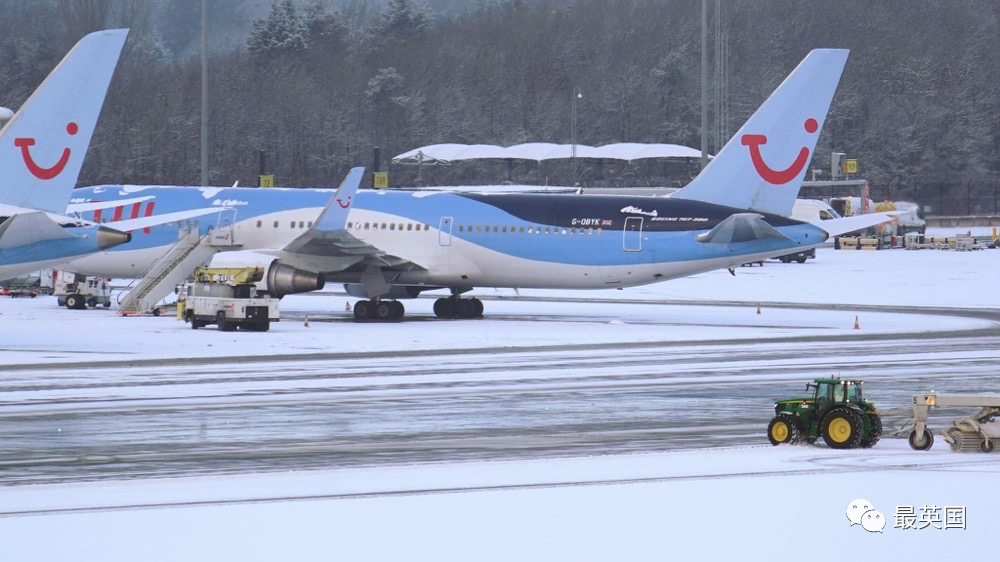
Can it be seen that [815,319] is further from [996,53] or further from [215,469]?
[996,53]

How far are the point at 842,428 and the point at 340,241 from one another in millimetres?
24812

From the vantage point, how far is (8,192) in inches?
1128

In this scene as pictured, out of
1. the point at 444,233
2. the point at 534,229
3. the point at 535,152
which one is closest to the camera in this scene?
the point at 534,229

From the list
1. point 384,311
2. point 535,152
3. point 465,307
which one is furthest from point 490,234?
point 535,152

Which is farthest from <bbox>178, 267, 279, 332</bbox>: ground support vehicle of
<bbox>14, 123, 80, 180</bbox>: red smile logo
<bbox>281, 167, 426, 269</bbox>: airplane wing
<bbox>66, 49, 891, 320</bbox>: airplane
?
<bbox>14, 123, 80, 180</bbox>: red smile logo

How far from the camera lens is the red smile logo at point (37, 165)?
2856cm

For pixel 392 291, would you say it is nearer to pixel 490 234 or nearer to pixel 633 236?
pixel 490 234

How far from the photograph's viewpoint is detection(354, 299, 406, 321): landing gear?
4181 centimetres

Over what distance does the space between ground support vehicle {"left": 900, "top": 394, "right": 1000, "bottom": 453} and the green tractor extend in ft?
1.64

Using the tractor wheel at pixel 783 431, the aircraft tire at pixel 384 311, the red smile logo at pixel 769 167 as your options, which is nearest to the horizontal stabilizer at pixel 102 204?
the aircraft tire at pixel 384 311

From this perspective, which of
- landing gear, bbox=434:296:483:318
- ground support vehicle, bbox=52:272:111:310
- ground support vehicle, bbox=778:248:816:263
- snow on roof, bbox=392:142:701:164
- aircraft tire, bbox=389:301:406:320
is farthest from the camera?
snow on roof, bbox=392:142:701:164

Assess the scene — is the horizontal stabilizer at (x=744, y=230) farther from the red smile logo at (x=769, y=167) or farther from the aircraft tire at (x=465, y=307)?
the aircraft tire at (x=465, y=307)

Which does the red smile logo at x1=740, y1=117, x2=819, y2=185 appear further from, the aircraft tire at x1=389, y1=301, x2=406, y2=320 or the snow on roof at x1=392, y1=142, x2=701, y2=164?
the snow on roof at x1=392, y1=142, x2=701, y2=164

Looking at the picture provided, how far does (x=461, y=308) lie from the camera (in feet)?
140
